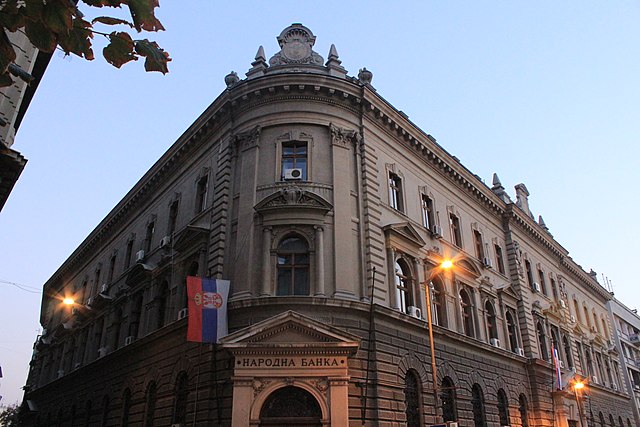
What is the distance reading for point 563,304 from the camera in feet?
134

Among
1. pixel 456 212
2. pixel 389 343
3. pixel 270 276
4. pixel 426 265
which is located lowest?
pixel 389 343

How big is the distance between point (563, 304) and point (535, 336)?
9.29 metres

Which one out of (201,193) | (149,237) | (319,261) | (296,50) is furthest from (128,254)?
(319,261)

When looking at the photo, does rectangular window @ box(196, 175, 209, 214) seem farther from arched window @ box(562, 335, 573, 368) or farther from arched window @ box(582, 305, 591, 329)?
arched window @ box(582, 305, 591, 329)

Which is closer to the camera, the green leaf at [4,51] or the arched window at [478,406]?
the green leaf at [4,51]

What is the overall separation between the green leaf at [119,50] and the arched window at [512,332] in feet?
100

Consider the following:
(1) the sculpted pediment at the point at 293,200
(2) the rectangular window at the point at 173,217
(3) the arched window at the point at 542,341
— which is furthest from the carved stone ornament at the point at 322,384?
(3) the arched window at the point at 542,341

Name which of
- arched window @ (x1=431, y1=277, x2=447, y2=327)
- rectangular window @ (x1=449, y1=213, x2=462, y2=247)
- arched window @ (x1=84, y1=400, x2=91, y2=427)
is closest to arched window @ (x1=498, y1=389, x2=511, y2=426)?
arched window @ (x1=431, y1=277, x2=447, y2=327)

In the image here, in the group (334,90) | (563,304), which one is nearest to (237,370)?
(334,90)

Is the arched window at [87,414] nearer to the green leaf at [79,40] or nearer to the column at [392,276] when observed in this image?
the column at [392,276]

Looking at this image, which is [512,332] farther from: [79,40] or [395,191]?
[79,40]

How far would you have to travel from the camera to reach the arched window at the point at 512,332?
31.2m

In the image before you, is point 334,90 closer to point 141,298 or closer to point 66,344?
point 141,298

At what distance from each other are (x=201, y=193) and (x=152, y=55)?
23285mm
